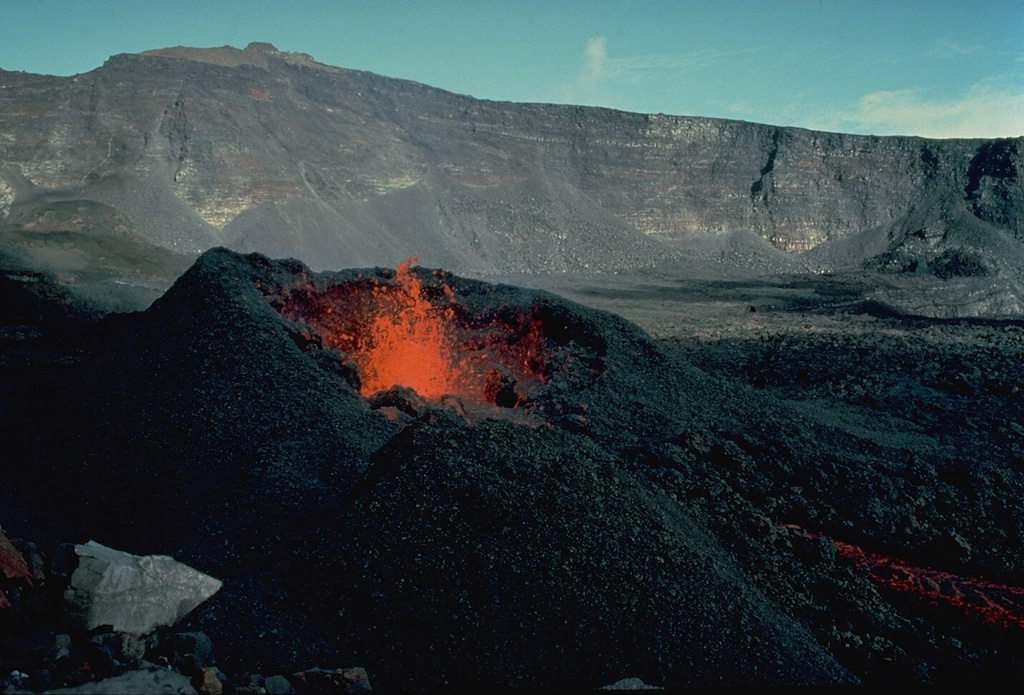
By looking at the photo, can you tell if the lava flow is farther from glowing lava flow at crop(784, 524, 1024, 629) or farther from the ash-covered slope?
the ash-covered slope

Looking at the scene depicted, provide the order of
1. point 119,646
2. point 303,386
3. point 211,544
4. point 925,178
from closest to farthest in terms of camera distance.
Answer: point 119,646 → point 211,544 → point 303,386 → point 925,178

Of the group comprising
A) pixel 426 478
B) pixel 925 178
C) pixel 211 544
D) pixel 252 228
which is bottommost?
pixel 211 544

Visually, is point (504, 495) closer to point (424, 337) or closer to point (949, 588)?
point (949, 588)

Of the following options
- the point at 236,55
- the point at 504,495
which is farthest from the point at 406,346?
the point at 236,55

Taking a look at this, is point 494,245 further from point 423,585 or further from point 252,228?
point 423,585

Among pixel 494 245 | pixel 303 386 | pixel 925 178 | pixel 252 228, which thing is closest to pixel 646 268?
pixel 494 245

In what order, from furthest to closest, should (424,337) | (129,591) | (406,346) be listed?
(424,337)
(406,346)
(129,591)
